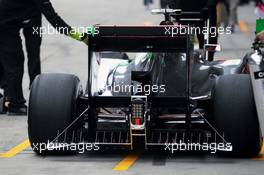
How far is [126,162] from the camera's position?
10.3 meters

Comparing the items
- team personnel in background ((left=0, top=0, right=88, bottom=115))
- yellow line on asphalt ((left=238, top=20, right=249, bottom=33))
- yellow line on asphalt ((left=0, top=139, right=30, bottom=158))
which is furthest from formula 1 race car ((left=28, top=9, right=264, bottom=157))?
yellow line on asphalt ((left=238, top=20, right=249, bottom=33))

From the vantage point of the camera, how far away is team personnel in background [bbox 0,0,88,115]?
1373cm

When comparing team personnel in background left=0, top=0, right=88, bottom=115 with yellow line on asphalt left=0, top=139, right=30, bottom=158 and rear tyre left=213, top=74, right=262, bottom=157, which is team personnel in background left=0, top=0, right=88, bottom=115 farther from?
rear tyre left=213, top=74, right=262, bottom=157

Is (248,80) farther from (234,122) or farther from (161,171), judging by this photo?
(161,171)

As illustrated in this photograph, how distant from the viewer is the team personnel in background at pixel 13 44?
45.1ft

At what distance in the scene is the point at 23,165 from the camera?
10211 mm

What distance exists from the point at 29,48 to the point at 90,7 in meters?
22.8

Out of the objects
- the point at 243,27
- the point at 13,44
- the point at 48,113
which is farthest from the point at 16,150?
the point at 243,27

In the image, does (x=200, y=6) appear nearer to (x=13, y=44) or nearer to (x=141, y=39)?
(x=13, y=44)

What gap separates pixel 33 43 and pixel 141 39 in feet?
14.8

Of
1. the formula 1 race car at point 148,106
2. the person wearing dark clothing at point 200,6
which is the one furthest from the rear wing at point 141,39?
the person wearing dark clothing at point 200,6

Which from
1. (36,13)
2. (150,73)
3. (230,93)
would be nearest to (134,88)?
(150,73)

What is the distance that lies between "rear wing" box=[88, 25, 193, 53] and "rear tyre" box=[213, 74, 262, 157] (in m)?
0.62

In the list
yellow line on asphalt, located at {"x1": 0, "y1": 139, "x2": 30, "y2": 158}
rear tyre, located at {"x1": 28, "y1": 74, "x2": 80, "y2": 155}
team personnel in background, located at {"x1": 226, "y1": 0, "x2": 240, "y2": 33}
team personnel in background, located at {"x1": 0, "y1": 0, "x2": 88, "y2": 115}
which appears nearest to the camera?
rear tyre, located at {"x1": 28, "y1": 74, "x2": 80, "y2": 155}
